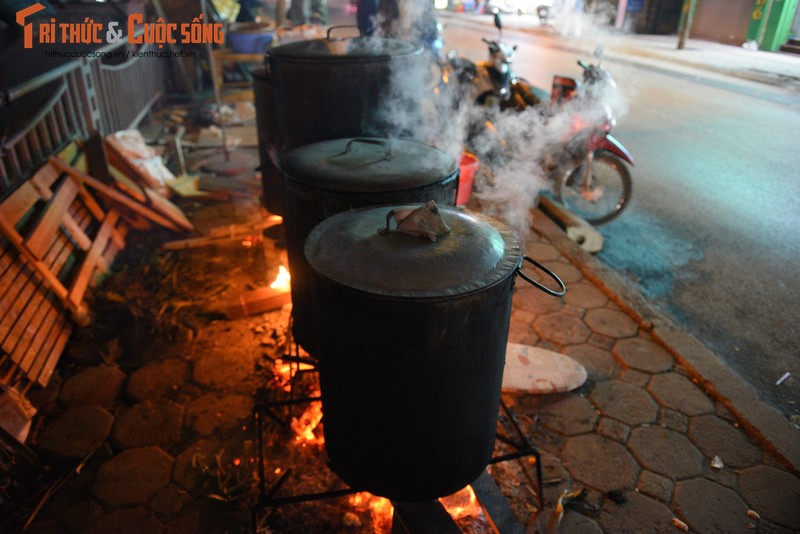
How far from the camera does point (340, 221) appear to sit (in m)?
2.72

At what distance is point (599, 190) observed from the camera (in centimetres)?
681

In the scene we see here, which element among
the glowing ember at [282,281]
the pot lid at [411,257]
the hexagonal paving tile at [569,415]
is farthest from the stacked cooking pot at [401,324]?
the glowing ember at [282,281]

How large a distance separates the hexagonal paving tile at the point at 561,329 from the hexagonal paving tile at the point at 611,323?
111mm

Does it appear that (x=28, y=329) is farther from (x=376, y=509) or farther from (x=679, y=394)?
(x=679, y=394)

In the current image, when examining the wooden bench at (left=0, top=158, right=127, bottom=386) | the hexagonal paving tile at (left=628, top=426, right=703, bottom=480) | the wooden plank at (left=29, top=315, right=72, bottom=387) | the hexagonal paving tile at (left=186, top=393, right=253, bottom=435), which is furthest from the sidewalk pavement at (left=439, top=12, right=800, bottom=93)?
the wooden plank at (left=29, top=315, right=72, bottom=387)

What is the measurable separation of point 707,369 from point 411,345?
10.4 ft

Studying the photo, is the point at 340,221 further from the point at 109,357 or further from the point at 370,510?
the point at 109,357

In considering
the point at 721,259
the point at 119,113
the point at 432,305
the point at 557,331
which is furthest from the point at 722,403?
the point at 119,113

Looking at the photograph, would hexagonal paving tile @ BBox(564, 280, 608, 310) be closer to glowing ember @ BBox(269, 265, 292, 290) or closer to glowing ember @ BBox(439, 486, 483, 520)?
glowing ember @ BBox(439, 486, 483, 520)

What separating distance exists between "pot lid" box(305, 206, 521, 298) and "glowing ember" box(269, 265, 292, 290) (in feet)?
8.18

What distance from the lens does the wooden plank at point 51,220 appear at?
457 cm

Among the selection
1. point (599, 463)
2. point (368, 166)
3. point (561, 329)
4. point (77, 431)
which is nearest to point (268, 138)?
point (368, 166)

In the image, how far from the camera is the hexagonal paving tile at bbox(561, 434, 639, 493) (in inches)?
133
